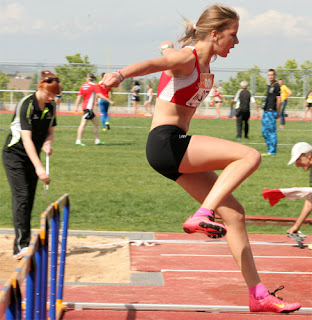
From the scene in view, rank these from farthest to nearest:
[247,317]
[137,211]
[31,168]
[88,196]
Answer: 1. [88,196]
2. [137,211]
3. [31,168]
4. [247,317]

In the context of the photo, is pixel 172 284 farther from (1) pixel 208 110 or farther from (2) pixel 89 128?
(1) pixel 208 110

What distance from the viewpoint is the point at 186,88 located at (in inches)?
164

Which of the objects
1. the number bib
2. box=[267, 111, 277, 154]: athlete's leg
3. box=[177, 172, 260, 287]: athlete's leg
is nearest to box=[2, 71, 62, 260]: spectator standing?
box=[177, 172, 260, 287]: athlete's leg

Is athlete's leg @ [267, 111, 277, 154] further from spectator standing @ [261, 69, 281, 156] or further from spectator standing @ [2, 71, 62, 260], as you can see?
spectator standing @ [2, 71, 62, 260]

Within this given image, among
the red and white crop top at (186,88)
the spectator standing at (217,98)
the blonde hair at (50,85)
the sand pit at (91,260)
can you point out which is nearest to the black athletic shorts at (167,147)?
the red and white crop top at (186,88)

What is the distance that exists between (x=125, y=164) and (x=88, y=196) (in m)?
4.08

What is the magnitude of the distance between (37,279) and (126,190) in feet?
26.2

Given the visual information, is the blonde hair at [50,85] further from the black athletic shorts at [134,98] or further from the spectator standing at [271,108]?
the black athletic shorts at [134,98]

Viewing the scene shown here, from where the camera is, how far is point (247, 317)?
5.14m

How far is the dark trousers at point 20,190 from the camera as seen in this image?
22.1 feet

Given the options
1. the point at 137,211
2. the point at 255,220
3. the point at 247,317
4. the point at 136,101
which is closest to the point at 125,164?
the point at 137,211

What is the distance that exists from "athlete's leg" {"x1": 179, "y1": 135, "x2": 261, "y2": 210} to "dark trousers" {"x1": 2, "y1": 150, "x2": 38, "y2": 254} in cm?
299

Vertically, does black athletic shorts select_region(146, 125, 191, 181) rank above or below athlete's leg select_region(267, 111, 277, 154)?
above

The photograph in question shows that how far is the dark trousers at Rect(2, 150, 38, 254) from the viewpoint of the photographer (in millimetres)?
6742
